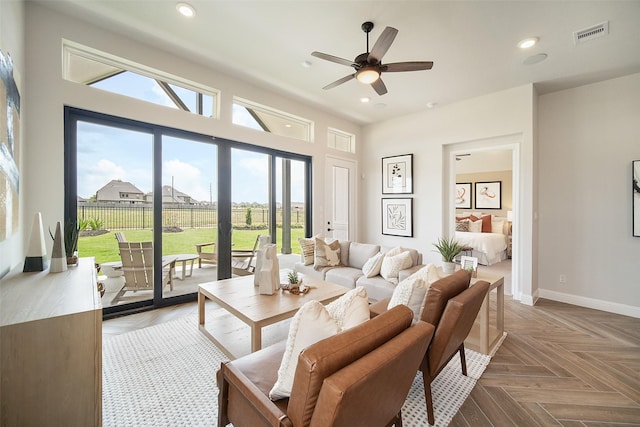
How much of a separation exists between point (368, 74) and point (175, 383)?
3157 millimetres

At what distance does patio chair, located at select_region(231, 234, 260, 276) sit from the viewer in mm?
4117

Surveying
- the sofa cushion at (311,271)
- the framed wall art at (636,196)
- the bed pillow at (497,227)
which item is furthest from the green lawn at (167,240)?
the bed pillow at (497,227)

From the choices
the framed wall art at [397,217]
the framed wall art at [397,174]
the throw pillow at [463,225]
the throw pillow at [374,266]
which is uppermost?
the framed wall art at [397,174]

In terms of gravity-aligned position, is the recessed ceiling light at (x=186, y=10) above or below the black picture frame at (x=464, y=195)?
above

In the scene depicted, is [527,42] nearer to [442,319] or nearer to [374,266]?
[374,266]

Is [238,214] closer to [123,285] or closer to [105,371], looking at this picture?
[123,285]

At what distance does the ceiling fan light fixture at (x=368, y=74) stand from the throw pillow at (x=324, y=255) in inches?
90.5

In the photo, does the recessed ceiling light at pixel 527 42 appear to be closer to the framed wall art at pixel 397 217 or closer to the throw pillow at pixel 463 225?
the framed wall art at pixel 397 217

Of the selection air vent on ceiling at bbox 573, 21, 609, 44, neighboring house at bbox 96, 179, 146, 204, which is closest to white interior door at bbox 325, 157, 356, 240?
neighboring house at bbox 96, 179, 146, 204

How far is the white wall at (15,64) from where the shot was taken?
179 centimetres

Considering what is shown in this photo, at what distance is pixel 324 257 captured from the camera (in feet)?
12.9

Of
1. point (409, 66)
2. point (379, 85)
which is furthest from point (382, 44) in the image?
point (379, 85)

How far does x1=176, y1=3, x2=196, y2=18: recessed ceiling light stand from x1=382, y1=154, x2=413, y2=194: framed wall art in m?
4.02

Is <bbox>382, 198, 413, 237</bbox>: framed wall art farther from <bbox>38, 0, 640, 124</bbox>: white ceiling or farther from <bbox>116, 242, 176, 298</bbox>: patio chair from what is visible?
<bbox>116, 242, 176, 298</bbox>: patio chair
